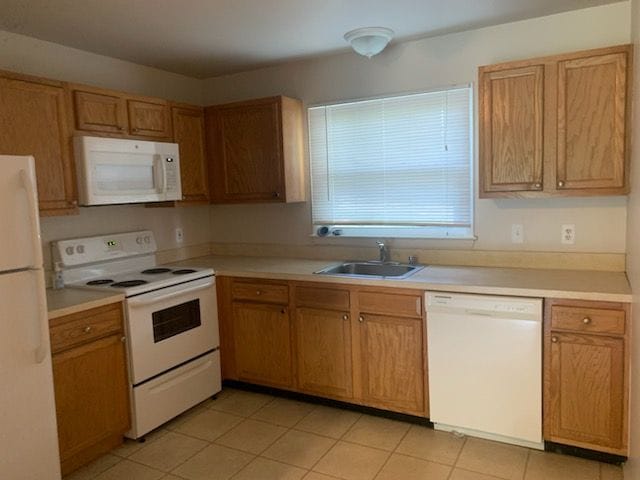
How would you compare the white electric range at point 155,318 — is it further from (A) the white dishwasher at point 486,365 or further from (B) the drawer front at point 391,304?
(A) the white dishwasher at point 486,365

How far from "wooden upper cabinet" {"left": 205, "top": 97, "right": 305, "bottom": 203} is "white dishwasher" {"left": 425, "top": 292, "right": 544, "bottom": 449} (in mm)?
1424

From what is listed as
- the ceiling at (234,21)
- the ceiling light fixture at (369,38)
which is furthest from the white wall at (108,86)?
the ceiling light fixture at (369,38)

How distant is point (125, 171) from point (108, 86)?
73 cm

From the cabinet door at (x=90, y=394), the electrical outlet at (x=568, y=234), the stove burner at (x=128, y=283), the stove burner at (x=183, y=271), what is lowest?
the cabinet door at (x=90, y=394)

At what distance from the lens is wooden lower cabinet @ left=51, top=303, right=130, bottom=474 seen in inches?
95.1

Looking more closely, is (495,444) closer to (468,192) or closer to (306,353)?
(306,353)

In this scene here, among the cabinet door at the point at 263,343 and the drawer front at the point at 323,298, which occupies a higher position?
the drawer front at the point at 323,298

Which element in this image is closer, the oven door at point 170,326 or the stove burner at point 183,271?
the oven door at point 170,326

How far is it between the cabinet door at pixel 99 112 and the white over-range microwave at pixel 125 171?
10cm

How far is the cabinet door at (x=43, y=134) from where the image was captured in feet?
8.13

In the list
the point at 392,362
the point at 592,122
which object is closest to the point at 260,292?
the point at 392,362

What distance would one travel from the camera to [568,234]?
9.40ft

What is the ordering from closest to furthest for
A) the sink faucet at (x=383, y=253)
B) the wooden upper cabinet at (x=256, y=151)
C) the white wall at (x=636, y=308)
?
Result: the white wall at (x=636, y=308)
the sink faucet at (x=383, y=253)
the wooden upper cabinet at (x=256, y=151)

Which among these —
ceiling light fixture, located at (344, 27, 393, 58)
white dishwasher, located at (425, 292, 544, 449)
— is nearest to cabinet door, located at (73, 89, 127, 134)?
ceiling light fixture, located at (344, 27, 393, 58)
